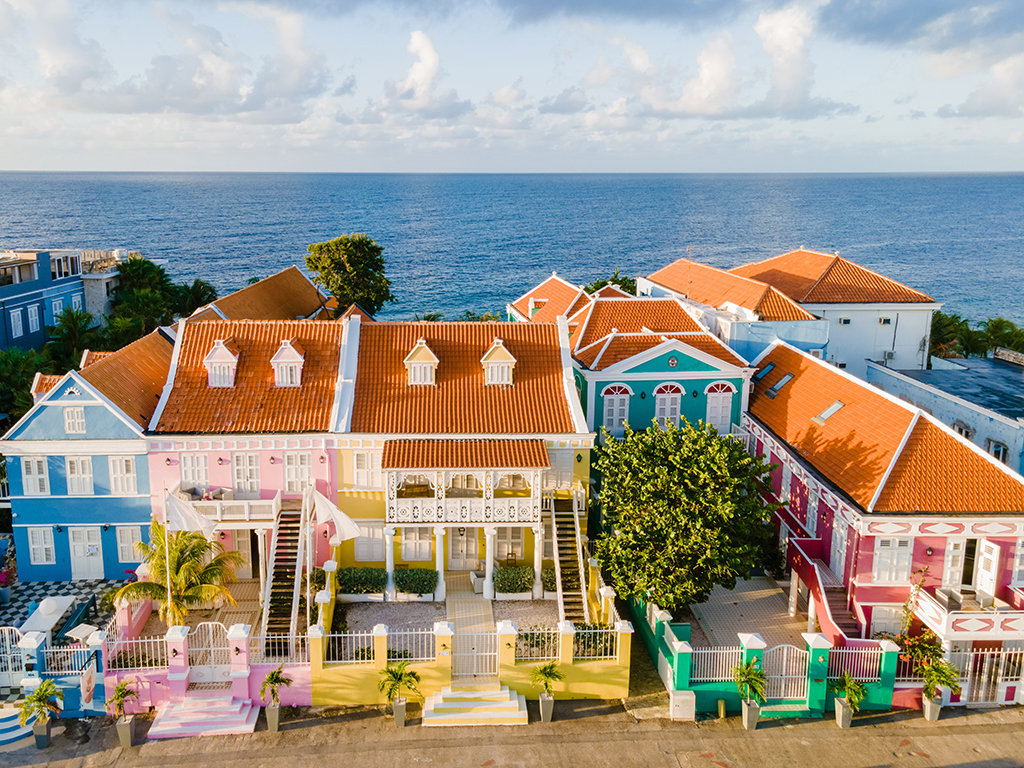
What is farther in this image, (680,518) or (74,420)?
(74,420)

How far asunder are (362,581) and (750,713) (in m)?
13.7

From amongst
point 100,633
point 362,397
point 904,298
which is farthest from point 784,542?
point 904,298

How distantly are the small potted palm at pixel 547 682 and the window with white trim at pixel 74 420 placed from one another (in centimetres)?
1832

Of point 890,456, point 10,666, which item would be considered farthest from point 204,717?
point 890,456

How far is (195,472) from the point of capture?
1166 inches

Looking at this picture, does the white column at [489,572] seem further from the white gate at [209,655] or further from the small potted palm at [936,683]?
the small potted palm at [936,683]

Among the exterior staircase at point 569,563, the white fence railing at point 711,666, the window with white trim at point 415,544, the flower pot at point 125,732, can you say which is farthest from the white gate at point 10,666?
the white fence railing at point 711,666

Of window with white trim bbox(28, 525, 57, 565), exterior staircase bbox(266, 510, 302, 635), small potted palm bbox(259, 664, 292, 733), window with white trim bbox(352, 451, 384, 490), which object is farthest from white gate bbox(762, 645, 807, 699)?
window with white trim bbox(28, 525, 57, 565)

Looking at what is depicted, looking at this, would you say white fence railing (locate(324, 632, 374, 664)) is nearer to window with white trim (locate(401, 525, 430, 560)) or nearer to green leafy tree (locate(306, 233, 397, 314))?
window with white trim (locate(401, 525, 430, 560))

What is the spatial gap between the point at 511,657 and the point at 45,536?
18596mm

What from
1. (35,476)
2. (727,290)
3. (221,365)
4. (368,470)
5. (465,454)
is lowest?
(35,476)

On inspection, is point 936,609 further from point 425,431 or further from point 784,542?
point 425,431

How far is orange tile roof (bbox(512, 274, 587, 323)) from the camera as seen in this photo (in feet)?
157

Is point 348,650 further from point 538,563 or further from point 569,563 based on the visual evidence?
point 569,563
